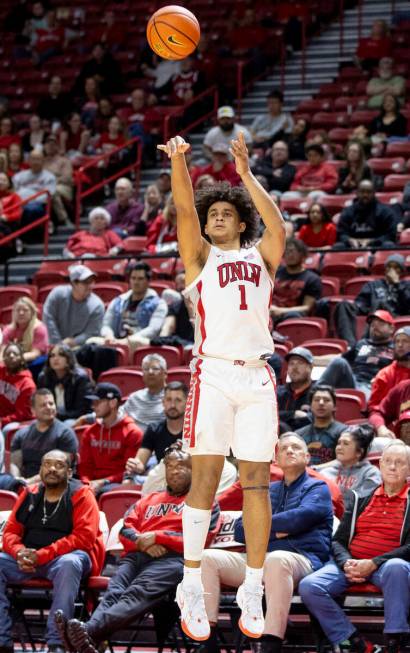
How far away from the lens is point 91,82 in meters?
18.0

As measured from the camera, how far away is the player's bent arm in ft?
18.7

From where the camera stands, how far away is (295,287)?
1152 centimetres

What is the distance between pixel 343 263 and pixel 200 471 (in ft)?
22.5

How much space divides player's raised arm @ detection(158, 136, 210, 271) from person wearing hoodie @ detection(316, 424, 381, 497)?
3076 mm

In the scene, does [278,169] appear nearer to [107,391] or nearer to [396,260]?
[396,260]

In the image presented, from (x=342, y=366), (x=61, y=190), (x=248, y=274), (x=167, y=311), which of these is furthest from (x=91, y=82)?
(x=248, y=274)

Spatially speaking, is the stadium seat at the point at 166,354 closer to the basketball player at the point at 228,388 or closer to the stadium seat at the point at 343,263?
the stadium seat at the point at 343,263

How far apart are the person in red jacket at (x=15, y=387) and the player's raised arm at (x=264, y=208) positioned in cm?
521

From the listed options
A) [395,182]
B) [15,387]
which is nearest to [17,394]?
[15,387]

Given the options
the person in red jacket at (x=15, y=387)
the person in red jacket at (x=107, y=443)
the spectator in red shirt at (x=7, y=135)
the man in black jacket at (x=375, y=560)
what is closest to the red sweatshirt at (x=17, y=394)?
the person in red jacket at (x=15, y=387)

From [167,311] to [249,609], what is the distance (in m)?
6.07

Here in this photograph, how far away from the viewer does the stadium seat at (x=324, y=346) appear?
10648mm

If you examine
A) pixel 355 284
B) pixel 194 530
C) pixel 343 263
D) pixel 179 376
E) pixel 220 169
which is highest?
pixel 220 169

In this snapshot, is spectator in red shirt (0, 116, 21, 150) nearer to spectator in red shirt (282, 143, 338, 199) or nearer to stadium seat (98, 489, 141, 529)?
spectator in red shirt (282, 143, 338, 199)
